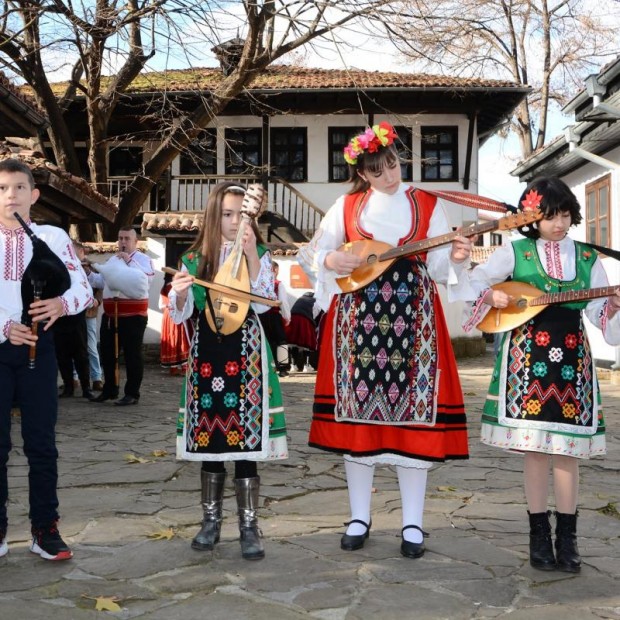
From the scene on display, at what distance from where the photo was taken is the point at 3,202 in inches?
148

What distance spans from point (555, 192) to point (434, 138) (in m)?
21.2

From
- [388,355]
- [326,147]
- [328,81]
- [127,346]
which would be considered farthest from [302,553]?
[326,147]

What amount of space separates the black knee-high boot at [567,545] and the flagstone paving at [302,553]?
0.07 metres

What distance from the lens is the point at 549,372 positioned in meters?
3.81

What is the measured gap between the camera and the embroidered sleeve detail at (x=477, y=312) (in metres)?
3.99

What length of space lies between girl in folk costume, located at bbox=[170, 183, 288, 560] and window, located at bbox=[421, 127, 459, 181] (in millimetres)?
20755

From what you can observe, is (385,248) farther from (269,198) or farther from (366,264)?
(269,198)

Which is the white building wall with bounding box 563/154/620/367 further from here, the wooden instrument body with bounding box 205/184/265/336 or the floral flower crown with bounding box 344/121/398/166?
the wooden instrument body with bounding box 205/184/265/336

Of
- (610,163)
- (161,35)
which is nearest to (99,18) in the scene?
(161,35)

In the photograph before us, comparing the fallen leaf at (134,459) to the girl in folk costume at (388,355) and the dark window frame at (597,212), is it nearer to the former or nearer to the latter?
the girl in folk costume at (388,355)

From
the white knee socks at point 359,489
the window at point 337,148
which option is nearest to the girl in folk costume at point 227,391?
the white knee socks at point 359,489

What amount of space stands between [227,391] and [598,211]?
12024 mm

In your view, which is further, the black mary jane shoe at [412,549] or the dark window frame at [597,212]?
the dark window frame at [597,212]

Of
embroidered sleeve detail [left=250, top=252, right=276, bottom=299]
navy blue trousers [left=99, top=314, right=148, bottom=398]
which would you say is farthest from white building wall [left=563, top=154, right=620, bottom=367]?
embroidered sleeve detail [left=250, top=252, right=276, bottom=299]
